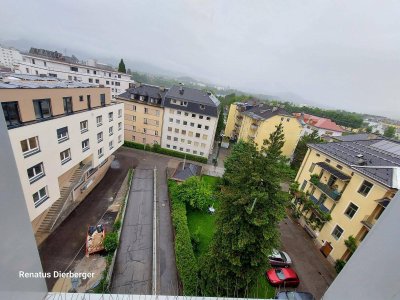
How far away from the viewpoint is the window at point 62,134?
43.2 ft

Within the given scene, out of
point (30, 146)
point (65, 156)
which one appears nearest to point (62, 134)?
point (65, 156)

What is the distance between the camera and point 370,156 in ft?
53.5

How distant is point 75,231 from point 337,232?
70.7 feet

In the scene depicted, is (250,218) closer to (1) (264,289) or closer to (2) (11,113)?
A: (1) (264,289)

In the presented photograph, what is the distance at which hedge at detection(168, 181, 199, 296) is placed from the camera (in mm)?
11797

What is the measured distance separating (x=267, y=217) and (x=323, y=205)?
41.2 ft

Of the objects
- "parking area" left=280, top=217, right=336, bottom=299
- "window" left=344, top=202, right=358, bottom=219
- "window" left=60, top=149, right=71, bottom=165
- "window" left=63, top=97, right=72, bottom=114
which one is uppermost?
"window" left=63, top=97, right=72, bottom=114

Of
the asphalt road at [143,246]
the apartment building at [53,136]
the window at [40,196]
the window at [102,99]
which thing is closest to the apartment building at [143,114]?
the asphalt road at [143,246]

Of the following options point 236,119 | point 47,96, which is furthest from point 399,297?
point 236,119

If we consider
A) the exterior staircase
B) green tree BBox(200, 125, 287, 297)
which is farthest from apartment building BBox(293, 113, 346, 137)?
the exterior staircase

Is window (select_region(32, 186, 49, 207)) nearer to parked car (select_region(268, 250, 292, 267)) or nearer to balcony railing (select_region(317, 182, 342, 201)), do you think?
parked car (select_region(268, 250, 292, 267))

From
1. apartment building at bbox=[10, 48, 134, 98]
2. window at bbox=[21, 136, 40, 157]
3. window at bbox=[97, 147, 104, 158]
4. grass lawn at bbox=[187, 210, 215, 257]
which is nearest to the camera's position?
window at bbox=[21, 136, 40, 157]

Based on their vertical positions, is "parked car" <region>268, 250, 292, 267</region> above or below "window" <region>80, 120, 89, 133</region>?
below

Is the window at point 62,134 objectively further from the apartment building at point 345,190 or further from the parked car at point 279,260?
the apartment building at point 345,190
